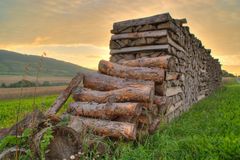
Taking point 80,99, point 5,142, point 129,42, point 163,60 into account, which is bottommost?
point 5,142

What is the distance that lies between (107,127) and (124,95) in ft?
2.91

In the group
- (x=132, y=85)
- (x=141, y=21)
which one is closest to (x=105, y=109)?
(x=132, y=85)

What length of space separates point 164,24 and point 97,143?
4807 mm

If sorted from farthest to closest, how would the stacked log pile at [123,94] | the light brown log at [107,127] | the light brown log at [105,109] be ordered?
1. the light brown log at [105,109]
2. the light brown log at [107,127]
3. the stacked log pile at [123,94]

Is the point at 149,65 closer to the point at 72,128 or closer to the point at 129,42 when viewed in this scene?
the point at 129,42

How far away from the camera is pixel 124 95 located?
6707 mm

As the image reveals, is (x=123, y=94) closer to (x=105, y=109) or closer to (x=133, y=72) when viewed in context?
(x=105, y=109)

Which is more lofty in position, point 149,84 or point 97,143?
point 149,84

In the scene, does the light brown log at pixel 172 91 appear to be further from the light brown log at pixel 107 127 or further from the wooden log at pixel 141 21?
the light brown log at pixel 107 127

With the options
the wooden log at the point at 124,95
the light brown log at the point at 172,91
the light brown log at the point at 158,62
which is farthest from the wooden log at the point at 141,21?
the wooden log at the point at 124,95

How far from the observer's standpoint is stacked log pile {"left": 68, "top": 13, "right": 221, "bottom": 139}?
6.30 meters

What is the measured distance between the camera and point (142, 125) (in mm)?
6480

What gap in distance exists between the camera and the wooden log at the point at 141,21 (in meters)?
9.11

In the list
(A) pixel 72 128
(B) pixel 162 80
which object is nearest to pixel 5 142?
(A) pixel 72 128
